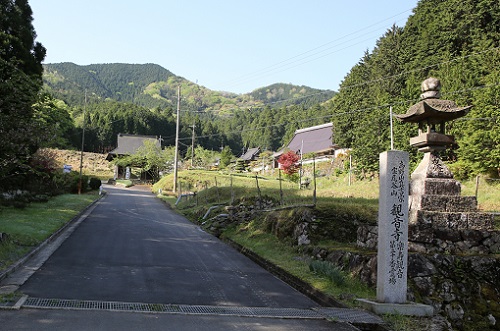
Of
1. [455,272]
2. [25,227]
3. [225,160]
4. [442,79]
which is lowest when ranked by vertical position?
[25,227]

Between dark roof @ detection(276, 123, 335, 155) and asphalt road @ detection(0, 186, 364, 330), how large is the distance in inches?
1601

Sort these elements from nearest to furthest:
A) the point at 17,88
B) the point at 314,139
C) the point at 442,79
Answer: the point at 17,88 → the point at 442,79 → the point at 314,139

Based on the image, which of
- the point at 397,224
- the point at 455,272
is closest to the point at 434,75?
the point at 455,272

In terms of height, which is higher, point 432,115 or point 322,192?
point 432,115

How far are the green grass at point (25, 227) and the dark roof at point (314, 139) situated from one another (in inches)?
1492

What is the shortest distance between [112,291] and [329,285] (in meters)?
3.99

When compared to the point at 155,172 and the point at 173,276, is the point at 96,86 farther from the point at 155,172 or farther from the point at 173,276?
the point at 173,276

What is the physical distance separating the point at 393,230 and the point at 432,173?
11.4ft

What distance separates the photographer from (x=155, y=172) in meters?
59.7

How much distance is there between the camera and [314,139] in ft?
200

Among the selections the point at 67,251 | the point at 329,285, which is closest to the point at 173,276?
the point at 329,285

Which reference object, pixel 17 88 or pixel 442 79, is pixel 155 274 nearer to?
pixel 17 88

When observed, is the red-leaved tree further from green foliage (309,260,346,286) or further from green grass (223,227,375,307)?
green foliage (309,260,346,286)

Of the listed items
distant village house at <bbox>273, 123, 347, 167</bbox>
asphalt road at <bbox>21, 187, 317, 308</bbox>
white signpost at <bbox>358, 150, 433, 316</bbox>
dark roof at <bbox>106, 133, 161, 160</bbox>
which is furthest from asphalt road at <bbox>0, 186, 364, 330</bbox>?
dark roof at <bbox>106, 133, 161, 160</bbox>
